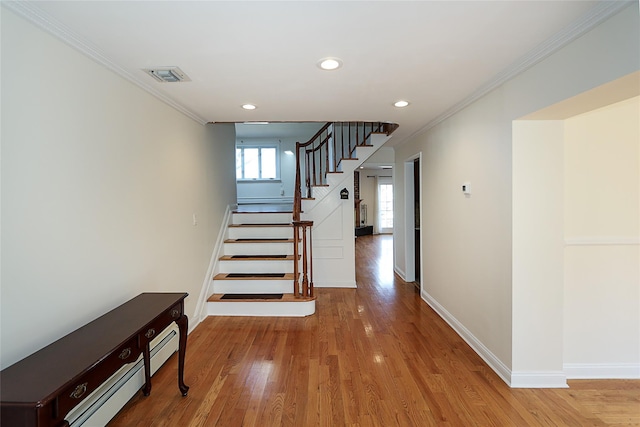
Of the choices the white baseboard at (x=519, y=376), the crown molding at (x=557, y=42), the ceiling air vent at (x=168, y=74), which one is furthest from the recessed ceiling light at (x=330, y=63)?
the white baseboard at (x=519, y=376)

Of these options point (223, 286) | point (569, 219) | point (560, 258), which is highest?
point (569, 219)

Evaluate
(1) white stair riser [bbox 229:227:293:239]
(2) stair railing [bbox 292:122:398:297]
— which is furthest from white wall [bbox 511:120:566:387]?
(1) white stair riser [bbox 229:227:293:239]

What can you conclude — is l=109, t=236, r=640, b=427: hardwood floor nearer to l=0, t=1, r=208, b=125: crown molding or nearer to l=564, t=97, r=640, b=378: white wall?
l=564, t=97, r=640, b=378: white wall

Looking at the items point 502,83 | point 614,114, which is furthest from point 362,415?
point 614,114

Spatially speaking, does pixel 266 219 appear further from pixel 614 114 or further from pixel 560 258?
pixel 614 114

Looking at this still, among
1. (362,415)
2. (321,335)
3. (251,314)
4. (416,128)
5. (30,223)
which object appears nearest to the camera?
(30,223)

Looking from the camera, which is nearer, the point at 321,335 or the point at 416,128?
the point at 321,335

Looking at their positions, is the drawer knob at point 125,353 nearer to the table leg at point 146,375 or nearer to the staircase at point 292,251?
the table leg at point 146,375

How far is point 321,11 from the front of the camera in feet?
5.28

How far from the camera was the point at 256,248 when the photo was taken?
476cm

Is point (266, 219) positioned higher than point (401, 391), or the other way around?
point (266, 219)

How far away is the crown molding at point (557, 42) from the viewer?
1573 millimetres

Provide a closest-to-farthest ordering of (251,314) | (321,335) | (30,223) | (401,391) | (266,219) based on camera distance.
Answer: (30,223) < (401,391) < (321,335) < (251,314) < (266,219)

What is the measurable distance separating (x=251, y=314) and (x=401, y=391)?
7.02ft
